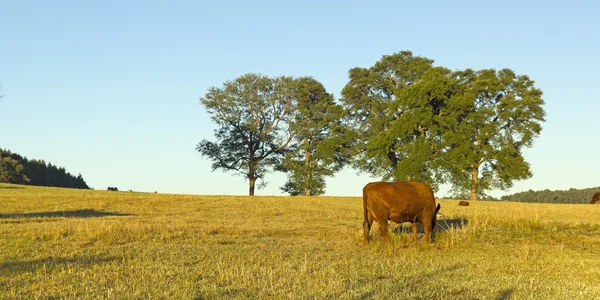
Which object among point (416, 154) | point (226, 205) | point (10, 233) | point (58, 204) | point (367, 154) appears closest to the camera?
point (10, 233)

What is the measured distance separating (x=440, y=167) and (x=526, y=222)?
25.1 metres

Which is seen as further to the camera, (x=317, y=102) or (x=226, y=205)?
(x=317, y=102)

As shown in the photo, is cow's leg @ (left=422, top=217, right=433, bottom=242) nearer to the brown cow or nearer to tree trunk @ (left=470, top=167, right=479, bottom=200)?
the brown cow

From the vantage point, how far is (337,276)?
29.2ft

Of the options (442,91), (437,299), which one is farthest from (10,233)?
(442,91)

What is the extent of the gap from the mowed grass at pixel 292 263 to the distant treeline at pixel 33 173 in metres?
66.9

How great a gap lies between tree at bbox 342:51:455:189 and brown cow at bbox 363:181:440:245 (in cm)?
2777

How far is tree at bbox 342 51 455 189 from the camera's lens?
42.8 metres

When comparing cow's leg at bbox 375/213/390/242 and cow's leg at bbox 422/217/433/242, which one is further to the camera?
cow's leg at bbox 422/217/433/242

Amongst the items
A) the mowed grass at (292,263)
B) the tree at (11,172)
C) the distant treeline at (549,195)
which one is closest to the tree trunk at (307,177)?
the mowed grass at (292,263)

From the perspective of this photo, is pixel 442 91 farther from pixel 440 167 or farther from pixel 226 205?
pixel 226 205

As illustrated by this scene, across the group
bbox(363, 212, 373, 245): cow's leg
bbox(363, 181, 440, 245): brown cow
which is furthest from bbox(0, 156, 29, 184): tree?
bbox(363, 181, 440, 245): brown cow

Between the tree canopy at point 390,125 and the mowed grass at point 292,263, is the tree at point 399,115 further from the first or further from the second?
the mowed grass at point 292,263

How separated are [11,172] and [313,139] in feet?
168
